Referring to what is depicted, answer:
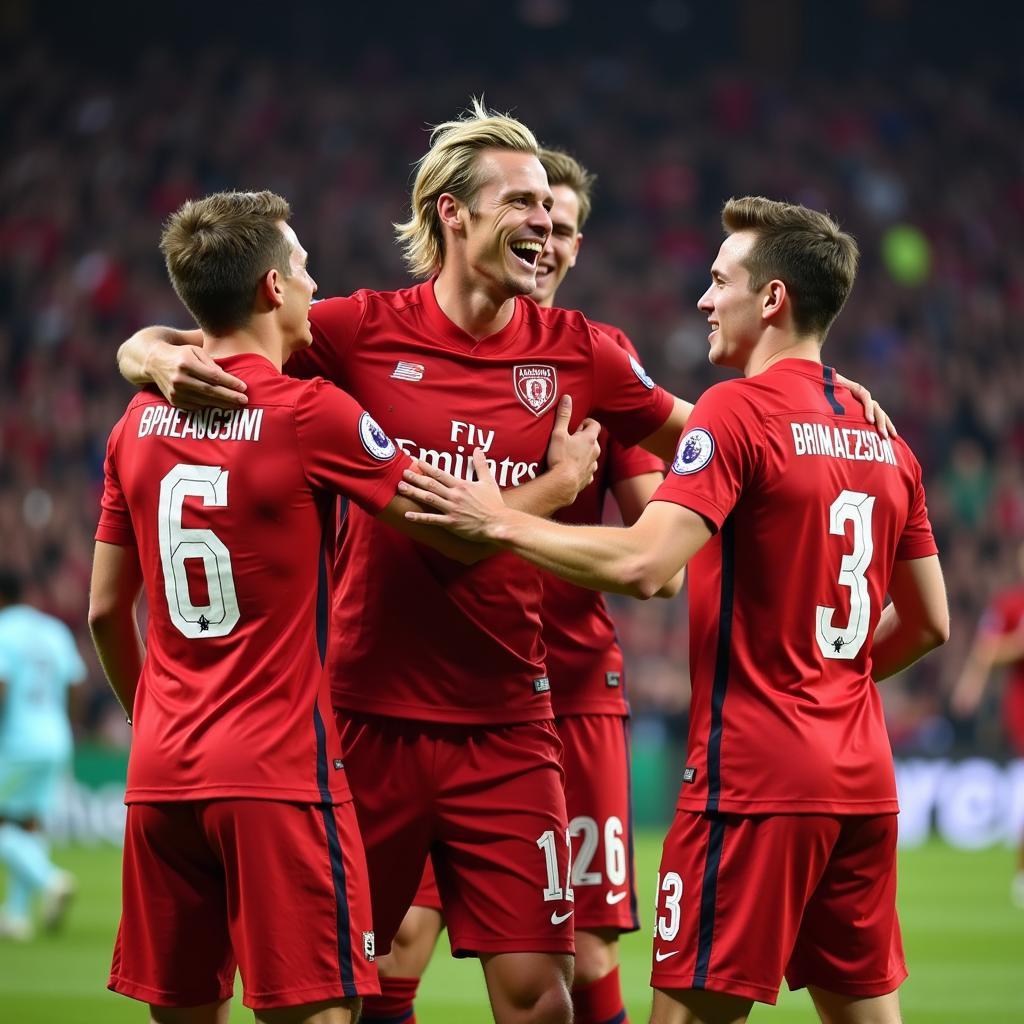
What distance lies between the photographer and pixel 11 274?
20.6m

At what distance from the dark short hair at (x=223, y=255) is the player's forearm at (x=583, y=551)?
0.84 metres

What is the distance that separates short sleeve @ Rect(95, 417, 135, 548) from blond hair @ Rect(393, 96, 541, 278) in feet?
3.78

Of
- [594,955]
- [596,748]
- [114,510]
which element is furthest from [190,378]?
[594,955]

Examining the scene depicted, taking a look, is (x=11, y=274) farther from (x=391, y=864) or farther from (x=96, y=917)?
(x=391, y=864)

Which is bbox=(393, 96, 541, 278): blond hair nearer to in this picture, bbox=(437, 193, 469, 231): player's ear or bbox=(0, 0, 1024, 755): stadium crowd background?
bbox=(437, 193, 469, 231): player's ear

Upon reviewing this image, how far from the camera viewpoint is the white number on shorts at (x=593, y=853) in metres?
5.49

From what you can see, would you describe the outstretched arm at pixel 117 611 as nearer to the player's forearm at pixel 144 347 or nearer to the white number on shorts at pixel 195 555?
the white number on shorts at pixel 195 555

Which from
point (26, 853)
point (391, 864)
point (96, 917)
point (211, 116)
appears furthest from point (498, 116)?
point (211, 116)

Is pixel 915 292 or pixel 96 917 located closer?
pixel 96 917

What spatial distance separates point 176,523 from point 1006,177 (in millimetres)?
21333

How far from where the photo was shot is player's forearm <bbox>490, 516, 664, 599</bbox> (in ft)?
13.4

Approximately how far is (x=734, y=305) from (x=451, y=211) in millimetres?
899

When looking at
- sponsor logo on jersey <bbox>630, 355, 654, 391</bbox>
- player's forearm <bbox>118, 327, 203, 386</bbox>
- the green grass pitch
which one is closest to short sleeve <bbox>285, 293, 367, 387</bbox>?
player's forearm <bbox>118, 327, 203, 386</bbox>

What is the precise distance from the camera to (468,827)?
4.51 meters
